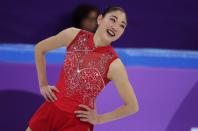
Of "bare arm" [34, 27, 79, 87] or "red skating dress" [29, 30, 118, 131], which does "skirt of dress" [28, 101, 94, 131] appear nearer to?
"red skating dress" [29, 30, 118, 131]

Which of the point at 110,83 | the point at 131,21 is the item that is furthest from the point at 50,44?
the point at 131,21

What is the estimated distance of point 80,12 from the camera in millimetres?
3299

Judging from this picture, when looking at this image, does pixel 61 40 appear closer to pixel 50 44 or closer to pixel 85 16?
pixel 50 44

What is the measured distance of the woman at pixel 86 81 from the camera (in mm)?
1831

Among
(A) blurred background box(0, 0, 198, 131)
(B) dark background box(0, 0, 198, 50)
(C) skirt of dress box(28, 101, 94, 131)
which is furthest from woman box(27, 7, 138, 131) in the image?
(B) dark background box(0, 0, 198, 50)

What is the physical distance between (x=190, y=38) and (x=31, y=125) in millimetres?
2013

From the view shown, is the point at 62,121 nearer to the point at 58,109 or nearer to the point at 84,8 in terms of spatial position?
the point at 58,109

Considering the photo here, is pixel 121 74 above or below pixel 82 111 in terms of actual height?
above

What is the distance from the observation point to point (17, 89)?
2404 millimetres

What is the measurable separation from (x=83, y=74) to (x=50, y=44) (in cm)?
23

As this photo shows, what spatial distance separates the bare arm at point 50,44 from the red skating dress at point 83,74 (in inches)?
2.1

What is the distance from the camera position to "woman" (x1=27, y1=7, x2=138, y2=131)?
1831mm

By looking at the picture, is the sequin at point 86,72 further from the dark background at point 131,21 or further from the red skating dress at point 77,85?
the dark background at point 131,21

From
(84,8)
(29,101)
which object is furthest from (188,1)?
(29,101)
